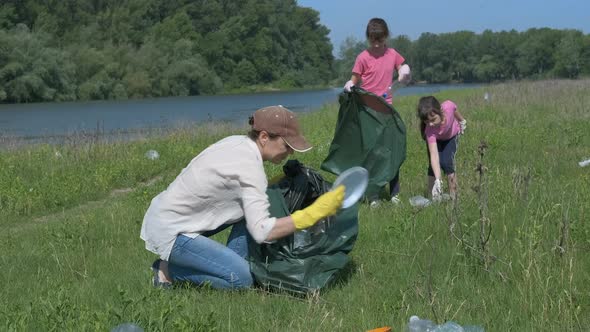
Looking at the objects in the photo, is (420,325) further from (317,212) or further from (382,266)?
(382,266)

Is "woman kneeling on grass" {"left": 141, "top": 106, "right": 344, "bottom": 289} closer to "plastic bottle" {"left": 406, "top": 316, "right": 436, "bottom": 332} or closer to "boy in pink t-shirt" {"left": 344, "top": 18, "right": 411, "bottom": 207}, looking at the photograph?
"plastic bottle" {"left": 406, "top": 316, "right": 436, "bottom": 332}

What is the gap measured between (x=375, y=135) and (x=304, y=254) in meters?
2.81

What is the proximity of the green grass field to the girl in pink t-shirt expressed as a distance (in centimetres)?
30

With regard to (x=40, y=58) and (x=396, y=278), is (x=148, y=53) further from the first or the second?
(x=396, y=278)

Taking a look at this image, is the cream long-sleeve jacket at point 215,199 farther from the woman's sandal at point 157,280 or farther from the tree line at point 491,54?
the tree line at point 491,54

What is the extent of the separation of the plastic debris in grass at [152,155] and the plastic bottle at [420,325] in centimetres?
837

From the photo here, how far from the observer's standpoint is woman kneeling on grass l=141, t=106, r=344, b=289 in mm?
3721

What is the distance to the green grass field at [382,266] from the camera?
337 cm

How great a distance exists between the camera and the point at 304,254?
155 inches

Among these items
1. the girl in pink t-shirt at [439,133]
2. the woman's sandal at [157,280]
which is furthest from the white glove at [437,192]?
the woman's sandal at [157,280]

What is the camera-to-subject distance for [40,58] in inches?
1981

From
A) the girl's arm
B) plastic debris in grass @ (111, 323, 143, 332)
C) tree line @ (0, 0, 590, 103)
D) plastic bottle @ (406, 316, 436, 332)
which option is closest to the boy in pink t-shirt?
the girl's arm

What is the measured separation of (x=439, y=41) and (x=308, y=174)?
9213 centimetres

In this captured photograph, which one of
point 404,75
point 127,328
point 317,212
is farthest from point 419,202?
point 127,328
